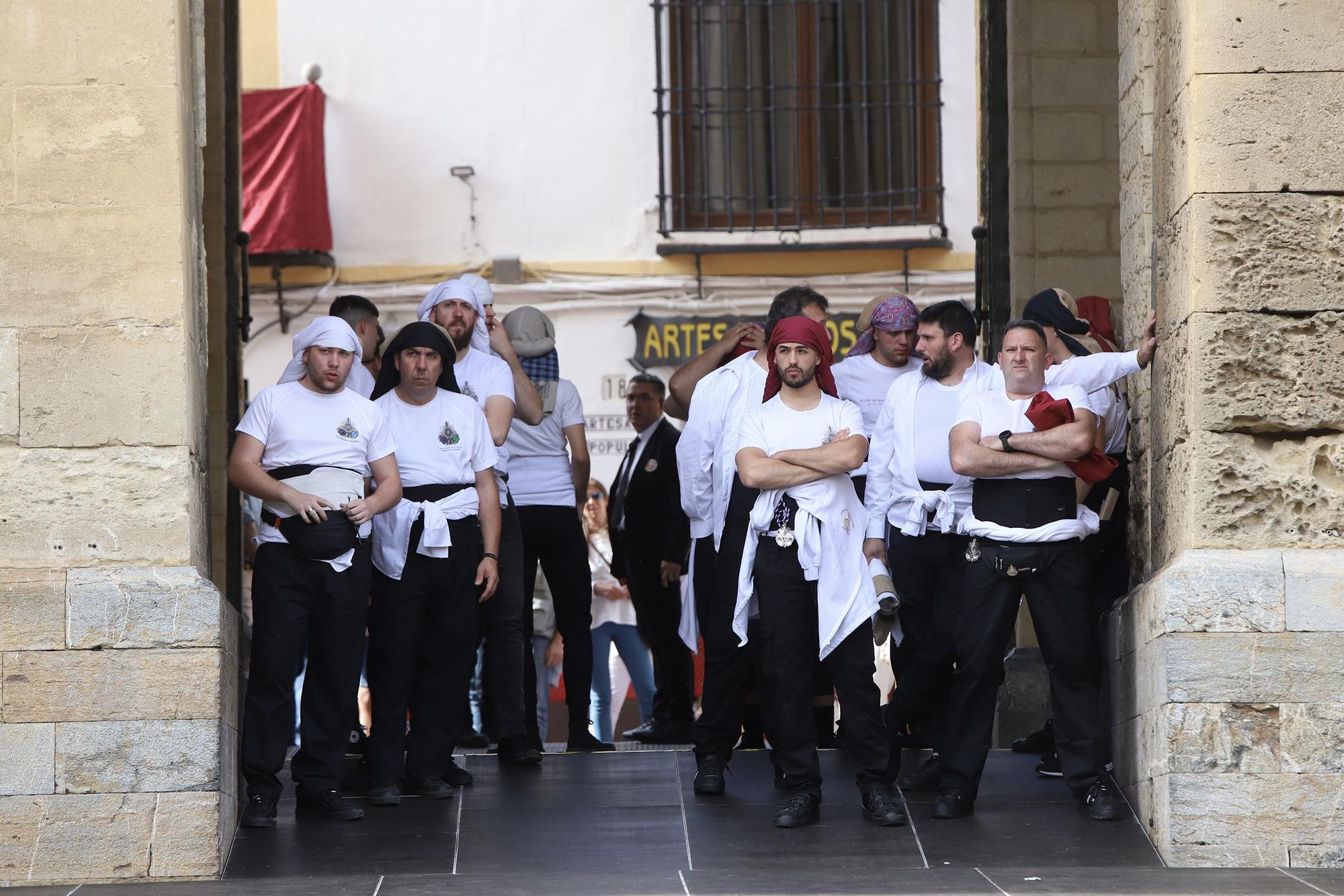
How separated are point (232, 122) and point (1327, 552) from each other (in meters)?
6.52

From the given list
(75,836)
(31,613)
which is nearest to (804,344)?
(31,613)

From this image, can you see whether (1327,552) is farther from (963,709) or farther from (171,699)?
(171,699)

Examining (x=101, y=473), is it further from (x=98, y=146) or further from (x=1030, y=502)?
(x=1030, y=502)

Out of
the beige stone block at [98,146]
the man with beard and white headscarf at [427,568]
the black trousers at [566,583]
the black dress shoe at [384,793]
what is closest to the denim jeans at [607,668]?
the black trousers at [566,583]

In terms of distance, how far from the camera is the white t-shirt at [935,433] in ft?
23.1

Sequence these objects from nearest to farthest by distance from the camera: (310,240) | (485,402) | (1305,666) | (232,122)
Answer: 1. (1305,666)
2. (485,402)
3. (232,122)
4. (310,240)

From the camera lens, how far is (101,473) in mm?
6141

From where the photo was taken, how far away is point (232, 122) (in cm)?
1022

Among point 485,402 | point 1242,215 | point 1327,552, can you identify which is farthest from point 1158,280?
point 485,402

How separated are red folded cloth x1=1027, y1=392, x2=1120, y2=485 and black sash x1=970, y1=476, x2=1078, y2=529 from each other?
6cm

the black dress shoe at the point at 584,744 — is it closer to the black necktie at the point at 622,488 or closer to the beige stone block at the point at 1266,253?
the black necktie at the point at 622,488

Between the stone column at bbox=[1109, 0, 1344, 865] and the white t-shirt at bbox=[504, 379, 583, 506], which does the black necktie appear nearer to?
the white t-shirt at bbox=[504, 379, 583, 506]

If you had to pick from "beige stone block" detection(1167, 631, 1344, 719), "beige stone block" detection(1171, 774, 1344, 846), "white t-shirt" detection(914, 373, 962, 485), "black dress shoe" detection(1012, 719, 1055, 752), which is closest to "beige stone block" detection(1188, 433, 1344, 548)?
"beige stone block" detection(1167, 631, 1344, 719)

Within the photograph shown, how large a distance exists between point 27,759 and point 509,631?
2092 mm
